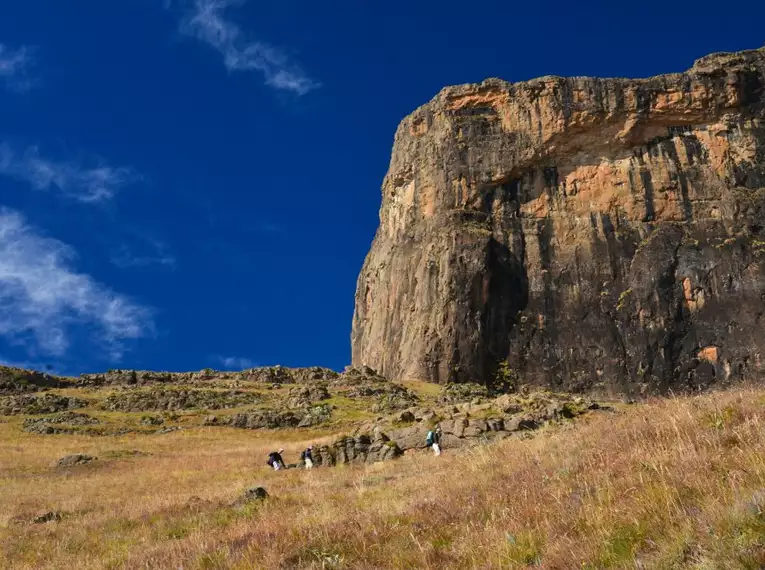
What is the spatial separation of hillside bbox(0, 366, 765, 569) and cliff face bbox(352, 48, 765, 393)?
171 feet

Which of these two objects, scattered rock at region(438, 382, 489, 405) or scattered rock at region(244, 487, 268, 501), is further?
scattered rock at region(438, 382, 489, 405)

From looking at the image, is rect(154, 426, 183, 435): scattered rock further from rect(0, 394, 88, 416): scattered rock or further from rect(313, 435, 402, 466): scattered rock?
rect(313, 435, 402, 466): scattered rock

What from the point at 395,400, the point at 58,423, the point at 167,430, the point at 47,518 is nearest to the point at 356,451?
the point at 47,518

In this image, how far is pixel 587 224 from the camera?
72312mm

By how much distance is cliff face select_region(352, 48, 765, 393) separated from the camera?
63906 mm

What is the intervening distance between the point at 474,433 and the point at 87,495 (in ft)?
42.4

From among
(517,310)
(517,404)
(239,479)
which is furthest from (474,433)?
(517,310)

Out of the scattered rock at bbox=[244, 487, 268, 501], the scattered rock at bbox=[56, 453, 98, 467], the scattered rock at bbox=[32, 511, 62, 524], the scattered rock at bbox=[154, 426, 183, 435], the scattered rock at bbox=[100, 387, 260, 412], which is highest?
the scattered rock at bbox=[100, 387, 260, 412]

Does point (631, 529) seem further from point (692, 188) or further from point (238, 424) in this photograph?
point (692, 188)

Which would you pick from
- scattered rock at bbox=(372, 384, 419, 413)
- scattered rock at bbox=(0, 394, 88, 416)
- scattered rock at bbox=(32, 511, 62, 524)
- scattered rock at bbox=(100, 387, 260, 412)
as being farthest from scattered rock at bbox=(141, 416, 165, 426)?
scattered rock at bbox=(32, 511, 62, 524)

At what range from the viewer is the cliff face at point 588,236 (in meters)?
63.9

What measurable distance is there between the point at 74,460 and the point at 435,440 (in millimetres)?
18006

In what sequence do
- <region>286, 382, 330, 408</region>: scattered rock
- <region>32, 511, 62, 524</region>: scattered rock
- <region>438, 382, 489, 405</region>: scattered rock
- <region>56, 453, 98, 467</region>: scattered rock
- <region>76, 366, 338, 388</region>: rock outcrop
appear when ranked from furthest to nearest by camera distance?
<region>76, 366, 338, 388</region>: rock outcrop → <region>438, 382, 489, 405</region>: scattered rock → <region>286, 382, 330, 408</region>: scattered rock → <region>56, 453, 98, 467</region>: scattered rock → <region>32, 511, 62, 524</region>: scattered rock

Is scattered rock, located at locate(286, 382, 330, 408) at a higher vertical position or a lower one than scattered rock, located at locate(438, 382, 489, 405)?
higher
